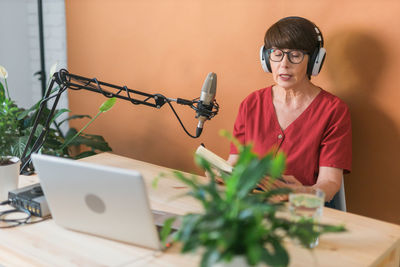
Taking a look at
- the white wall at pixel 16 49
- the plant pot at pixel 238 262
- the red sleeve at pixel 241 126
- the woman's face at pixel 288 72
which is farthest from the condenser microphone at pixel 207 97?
the white wall at pixel 16 49

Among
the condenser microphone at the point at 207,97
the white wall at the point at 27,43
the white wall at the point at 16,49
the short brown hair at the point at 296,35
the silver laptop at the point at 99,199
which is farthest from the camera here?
the white wall at the point at 16,49

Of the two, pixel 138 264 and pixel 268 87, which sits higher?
pixel 268 87

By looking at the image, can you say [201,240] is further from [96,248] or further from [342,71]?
[342,71]

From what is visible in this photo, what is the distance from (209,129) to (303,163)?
0.71 m

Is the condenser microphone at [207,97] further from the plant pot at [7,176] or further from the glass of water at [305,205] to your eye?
the plant pot at [7,176]

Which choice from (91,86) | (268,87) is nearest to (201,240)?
(91,86)

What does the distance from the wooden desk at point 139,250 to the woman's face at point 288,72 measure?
0.62 metres

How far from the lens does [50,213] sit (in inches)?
55.5

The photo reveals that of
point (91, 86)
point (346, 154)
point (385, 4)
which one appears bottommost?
point (346, 154)

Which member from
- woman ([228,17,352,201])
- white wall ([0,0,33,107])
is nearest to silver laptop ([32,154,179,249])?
woman ([228,17,352,201])

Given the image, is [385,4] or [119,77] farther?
[119,77]

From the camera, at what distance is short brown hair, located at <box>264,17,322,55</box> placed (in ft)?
5.78

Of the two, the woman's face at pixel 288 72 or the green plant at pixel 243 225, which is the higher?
the woman's face at pixel 288 72

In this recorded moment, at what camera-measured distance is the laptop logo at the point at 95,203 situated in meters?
1.12
